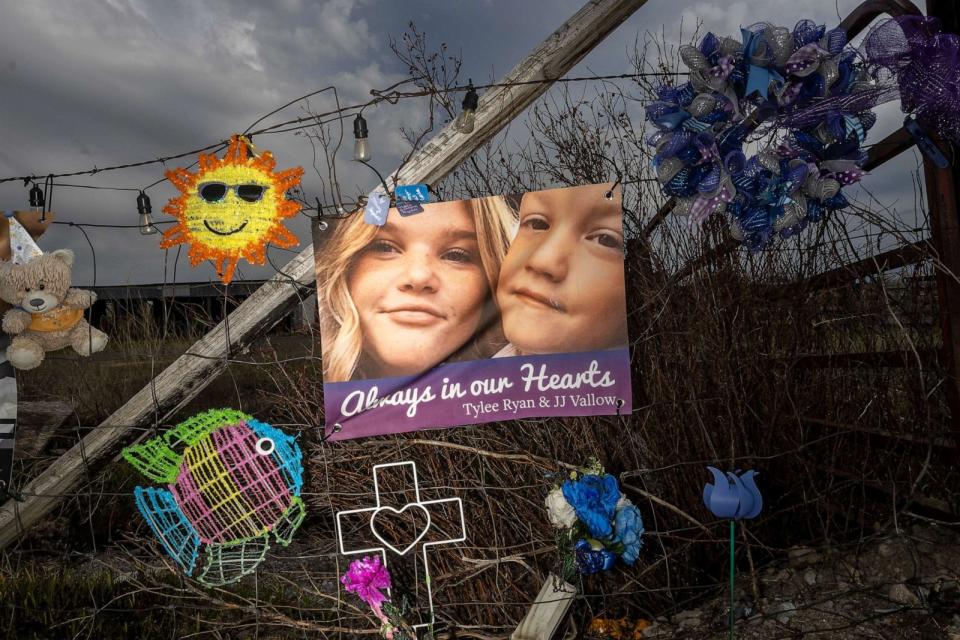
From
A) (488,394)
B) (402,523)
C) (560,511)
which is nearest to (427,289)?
(488,394)

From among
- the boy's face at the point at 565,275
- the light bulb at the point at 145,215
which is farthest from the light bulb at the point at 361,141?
the light bulb at the point at 145,215

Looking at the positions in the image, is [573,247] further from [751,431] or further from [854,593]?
[854,593]

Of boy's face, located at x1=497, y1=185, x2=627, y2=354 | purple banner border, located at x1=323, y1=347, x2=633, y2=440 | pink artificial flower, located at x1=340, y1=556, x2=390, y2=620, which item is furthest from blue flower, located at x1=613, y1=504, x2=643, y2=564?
pink artificial flower, located at x1=340, y1=556, x2=390, y2=620

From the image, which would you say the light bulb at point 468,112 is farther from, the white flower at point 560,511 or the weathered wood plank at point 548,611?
the weathered wood plank at point 548,611

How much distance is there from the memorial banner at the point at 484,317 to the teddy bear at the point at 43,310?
1107 mm

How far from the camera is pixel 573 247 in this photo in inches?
109

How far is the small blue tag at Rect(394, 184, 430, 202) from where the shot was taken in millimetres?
2762

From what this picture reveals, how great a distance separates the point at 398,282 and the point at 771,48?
1571mm

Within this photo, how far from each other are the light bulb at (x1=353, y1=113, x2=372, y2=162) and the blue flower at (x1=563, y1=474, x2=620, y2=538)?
1.41 metres

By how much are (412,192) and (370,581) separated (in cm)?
148

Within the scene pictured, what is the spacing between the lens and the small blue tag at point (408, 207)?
109 inches

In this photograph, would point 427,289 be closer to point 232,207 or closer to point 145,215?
point 232,207

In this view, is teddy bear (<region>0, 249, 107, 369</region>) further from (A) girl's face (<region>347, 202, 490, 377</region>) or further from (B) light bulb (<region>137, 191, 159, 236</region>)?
(A) girl's face (<region>347, 202, 490, 377</region>)

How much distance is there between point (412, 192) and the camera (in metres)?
2.77
